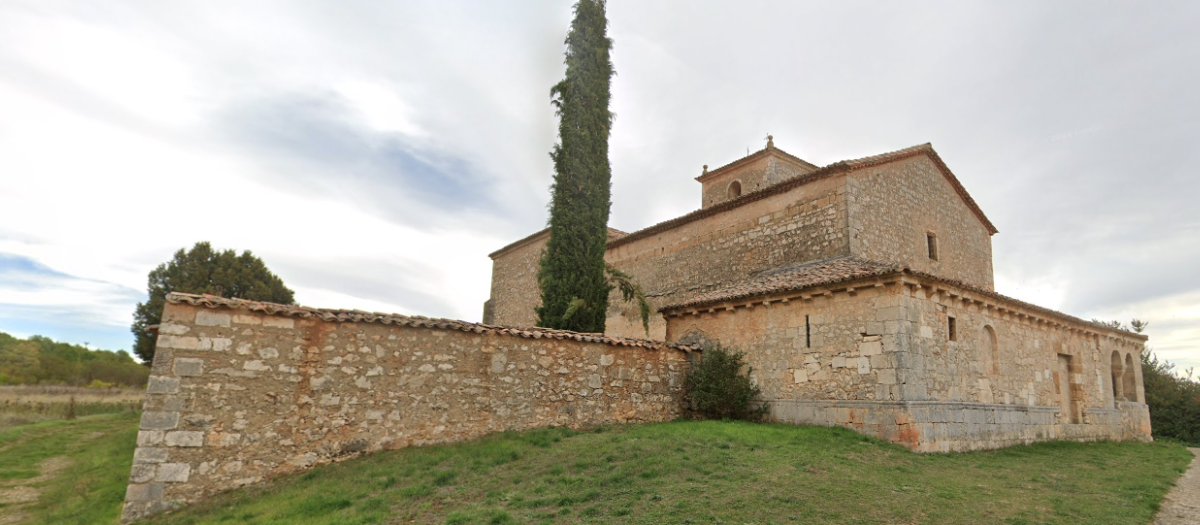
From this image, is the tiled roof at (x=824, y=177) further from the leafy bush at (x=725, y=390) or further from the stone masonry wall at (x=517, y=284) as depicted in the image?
the stone masonry wall at (x=517, y=284)

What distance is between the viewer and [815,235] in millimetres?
15648

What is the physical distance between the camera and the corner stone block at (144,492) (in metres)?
7.55

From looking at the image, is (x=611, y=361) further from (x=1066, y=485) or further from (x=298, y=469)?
(x=1066, y=485)

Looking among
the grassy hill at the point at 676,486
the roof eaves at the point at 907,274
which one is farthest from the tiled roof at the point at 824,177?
the grassy hill at the point at 676,486

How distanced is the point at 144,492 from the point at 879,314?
11.5 meters

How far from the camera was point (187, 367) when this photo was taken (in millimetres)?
8031

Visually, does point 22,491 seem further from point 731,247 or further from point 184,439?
point 731,247

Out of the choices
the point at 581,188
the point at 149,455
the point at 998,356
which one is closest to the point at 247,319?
the point at 149,455

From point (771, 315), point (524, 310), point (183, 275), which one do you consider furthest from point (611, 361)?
point (183, 275)

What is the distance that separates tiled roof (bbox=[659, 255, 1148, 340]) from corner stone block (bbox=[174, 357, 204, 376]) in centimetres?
978

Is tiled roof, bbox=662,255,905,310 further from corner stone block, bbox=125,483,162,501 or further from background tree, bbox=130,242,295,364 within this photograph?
background tree, bbox=130,242,295,364

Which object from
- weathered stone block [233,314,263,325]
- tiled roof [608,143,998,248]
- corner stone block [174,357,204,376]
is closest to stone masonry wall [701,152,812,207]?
tiled roof [608,143,998,248]

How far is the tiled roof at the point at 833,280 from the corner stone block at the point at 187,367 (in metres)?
9.78

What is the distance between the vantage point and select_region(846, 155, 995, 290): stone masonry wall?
15.4 meters
